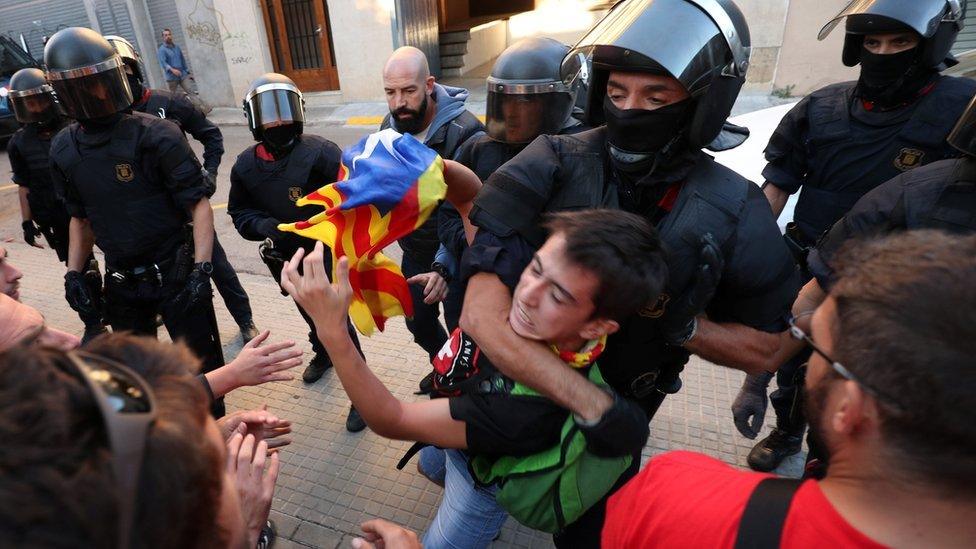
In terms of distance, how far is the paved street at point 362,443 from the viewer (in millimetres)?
2545

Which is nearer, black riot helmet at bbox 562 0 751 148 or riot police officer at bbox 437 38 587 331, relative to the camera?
black riot helmet at bbox 562 0 751 148

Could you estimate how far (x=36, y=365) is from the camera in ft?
2.25

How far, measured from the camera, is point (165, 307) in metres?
3.03

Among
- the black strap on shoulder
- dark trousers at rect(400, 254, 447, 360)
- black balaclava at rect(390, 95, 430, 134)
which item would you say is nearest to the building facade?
black balaclava at rect(390, 95, 430, 134)

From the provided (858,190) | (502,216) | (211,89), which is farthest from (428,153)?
(211,89)

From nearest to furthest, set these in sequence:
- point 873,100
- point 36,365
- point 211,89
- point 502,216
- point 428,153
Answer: point 36,365, point 502,216, point 428,153, point 873,100, point 211,89

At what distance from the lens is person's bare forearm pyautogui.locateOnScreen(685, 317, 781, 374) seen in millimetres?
1593

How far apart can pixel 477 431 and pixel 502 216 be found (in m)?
0.61

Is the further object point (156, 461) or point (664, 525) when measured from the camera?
point (664, 525)

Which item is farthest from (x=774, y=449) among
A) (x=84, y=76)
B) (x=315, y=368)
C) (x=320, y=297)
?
(x=84, y=76)

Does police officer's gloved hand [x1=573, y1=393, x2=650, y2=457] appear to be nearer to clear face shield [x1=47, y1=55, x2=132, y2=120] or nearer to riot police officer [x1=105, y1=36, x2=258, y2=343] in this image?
clear face shield [x1=47, y1=55, x2=132, y2=120]

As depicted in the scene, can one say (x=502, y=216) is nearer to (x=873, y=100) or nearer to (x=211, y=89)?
(x=873, y=100)

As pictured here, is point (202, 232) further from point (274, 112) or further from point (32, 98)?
point (32, 98)

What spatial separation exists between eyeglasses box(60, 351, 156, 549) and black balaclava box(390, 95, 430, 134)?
8.72 feet
